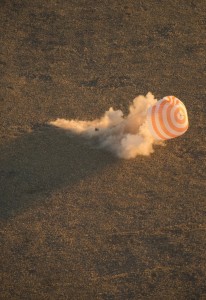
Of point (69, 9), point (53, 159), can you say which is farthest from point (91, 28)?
point (53, 159)

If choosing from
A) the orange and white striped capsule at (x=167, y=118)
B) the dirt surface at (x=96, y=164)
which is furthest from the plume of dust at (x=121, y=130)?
the orange and white striped capsule at (x=167, y=118)

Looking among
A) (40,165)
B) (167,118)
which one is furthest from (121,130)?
(40,165)

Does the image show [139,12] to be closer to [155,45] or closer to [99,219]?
[155,45]

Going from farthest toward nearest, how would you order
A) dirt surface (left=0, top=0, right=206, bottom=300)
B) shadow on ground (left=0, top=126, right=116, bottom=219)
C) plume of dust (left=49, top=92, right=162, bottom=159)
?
plume of dust (left=49, top=92, right=162, bottom=159)
shadow on ground (left=0, top=126, right=116, bottom=219)
dirt surface (left=0, top=0, right=206, bottom=300)

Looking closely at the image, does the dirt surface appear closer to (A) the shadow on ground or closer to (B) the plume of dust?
(A) the shadow on ground

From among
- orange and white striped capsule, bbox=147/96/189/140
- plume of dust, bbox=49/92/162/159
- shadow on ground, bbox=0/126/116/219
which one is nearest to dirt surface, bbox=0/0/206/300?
shadow on ground, bbox=0/126/116/219

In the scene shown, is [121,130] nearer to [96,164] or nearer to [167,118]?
[96,164]

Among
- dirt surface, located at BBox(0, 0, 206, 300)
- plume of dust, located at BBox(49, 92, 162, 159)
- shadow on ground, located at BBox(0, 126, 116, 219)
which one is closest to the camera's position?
dirt surface, located at BBox(0, 0, 206, 300)
